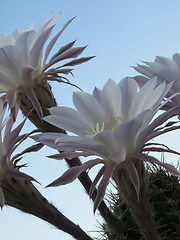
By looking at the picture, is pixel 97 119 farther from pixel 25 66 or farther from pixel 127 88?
pixel 25 66

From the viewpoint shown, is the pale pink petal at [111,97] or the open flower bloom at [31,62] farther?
the open flower bloom at [31,62]

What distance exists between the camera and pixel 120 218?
0.97m

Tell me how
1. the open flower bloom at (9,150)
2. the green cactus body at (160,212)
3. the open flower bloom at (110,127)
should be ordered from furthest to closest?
the green cactus body at (160,212), the open flower bloom at (9,150), the open flower bloom at (110,127)

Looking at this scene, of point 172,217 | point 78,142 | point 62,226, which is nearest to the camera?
point 78,142

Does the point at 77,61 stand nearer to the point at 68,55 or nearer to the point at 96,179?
the point at 68,55

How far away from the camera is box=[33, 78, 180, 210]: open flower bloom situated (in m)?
0.65

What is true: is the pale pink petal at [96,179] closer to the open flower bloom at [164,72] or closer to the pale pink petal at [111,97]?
the pale pink petal at [111,97]

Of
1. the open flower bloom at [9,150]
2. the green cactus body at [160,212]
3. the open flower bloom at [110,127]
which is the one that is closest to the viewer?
the open flower bloom at [110,127]

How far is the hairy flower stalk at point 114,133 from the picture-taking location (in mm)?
652

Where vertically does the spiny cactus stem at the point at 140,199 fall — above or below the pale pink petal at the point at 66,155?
below

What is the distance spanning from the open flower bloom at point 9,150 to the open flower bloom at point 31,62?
53mm

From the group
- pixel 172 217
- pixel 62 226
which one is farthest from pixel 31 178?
pixel 172 217

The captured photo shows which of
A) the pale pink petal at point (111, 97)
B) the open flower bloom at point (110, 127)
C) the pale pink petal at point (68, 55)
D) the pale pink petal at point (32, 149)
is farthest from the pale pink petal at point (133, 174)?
the pale pink petal at point (68, 55)

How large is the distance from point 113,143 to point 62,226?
273 millimetres
